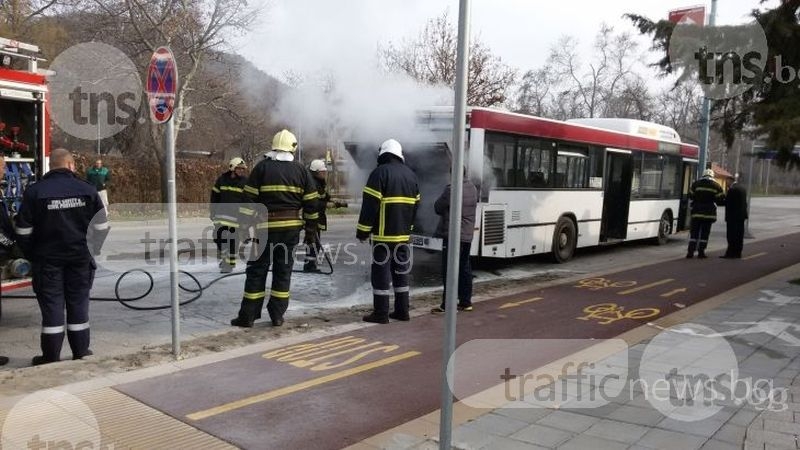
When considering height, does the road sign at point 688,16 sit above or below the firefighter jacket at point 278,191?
above

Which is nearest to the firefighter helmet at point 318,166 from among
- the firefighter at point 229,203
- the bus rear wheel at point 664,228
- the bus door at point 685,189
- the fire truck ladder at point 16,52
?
the firefighter at point 229,203

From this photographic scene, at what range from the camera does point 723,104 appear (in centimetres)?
1162

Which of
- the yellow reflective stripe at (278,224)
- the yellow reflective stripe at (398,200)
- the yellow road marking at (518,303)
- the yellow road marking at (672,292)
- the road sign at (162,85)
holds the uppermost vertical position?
the road sign at (162,85)

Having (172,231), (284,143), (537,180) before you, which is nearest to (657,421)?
(172,231)

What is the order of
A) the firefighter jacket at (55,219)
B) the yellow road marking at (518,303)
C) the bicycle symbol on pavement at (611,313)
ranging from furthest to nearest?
the yellow road marking at (518,303) < the bicycle symbol on pavement at (611,313) < the firefighter jacket at (55,219)

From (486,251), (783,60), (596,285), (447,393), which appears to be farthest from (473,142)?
(447,393)

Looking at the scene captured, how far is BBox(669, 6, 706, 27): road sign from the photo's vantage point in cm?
1080

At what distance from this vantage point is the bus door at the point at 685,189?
55.2 feet

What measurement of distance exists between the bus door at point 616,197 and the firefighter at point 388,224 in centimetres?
772

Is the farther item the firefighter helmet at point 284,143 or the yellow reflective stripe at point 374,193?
the yellow reflective stripe at point 374,193

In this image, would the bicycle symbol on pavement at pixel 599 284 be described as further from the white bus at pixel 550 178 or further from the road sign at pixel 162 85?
the road sign at pixel 162 85

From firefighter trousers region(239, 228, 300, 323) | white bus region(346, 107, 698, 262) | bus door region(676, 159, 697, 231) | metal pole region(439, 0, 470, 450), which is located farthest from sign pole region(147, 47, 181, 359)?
bus door region(676, 159, 697, 231)

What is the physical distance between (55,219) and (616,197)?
11.9m

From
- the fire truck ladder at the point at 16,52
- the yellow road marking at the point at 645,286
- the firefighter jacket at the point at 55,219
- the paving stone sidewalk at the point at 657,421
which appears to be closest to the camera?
the paving stone sidewalk at the point at 657,421
